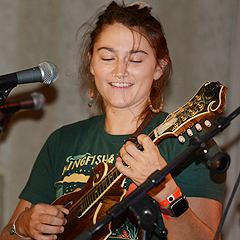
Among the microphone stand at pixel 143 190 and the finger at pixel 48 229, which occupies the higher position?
the microphone stand at pixel 143 190

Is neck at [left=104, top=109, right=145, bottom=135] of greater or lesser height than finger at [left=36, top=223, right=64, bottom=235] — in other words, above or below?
above

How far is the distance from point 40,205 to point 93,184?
9.8 inches

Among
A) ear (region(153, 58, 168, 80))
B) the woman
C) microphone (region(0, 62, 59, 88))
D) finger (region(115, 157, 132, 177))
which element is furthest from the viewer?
ear (region(153, 58, 168, 80))

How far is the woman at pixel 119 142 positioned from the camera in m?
1.64

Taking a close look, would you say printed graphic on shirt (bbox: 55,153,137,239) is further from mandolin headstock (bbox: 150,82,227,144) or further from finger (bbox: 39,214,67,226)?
mandolin headstock (bbox: 150,82,227,144)

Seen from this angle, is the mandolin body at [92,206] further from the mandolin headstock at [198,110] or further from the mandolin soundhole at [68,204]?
the mandolin headstock at [198,110]

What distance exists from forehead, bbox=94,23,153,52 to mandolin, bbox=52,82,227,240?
0.37 m

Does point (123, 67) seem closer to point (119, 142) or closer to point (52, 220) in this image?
point (119, 142)

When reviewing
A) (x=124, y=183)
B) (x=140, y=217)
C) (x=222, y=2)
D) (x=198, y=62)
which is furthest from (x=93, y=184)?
(x=222, y=2)

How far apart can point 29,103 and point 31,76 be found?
0.69 ft

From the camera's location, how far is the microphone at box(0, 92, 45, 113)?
1.25m

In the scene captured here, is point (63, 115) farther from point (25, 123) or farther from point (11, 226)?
point (11, 226)

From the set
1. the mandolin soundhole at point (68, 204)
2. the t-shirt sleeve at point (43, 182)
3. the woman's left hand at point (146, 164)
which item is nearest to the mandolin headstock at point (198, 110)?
the woman's left hand at point (146, 164)

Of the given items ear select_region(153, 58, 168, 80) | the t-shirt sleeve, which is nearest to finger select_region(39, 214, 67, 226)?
the t-shirt sleeve
